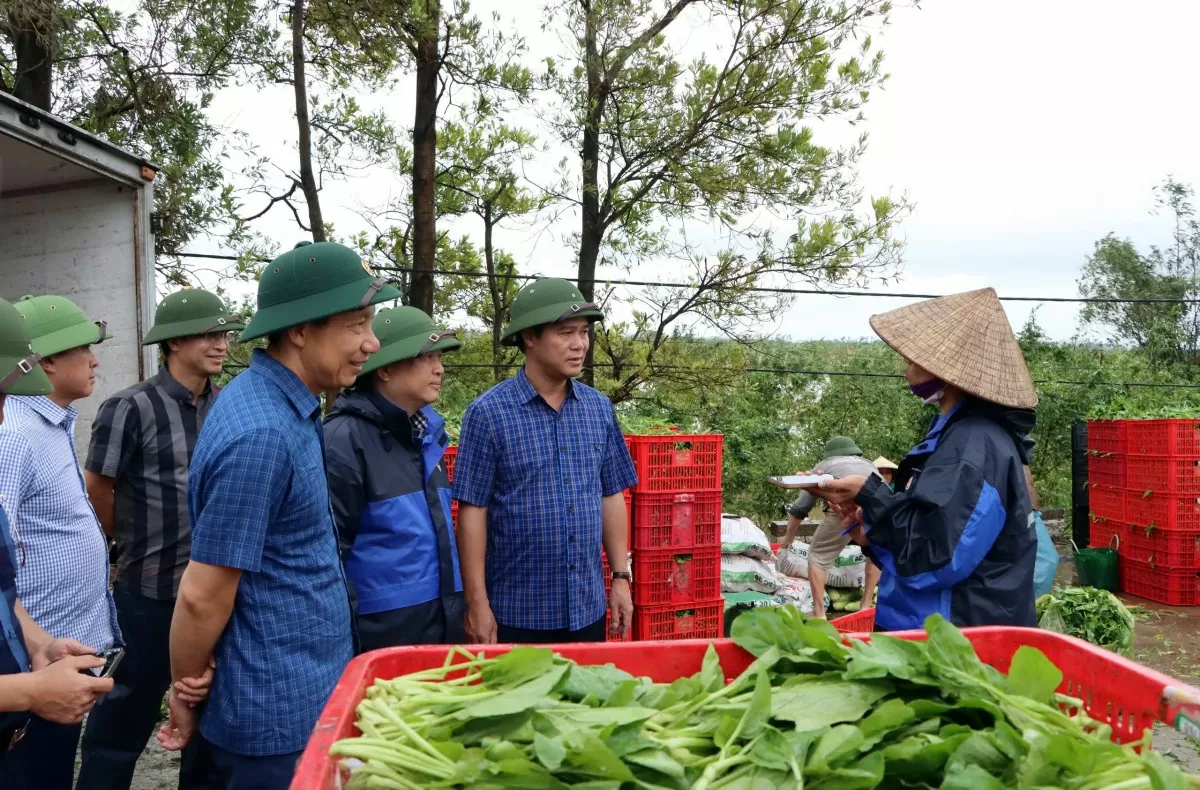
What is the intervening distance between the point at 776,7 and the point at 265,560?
801 cm

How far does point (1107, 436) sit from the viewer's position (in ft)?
29.2

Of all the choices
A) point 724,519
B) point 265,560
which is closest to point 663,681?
point 265,560

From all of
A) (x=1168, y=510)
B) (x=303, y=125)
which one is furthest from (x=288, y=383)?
(x=1168, y=510)

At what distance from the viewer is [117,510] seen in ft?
12.0

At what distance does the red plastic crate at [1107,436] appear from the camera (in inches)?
340

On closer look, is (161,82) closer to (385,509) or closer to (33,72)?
(33,72)

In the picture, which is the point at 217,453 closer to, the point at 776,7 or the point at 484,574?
the point at 484,574

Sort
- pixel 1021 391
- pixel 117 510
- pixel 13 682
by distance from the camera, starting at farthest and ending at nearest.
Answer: pixel 117 510 → pixel 1021 391 → pixel 13 682

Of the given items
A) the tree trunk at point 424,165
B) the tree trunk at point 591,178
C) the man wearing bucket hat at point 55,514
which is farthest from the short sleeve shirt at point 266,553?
the tree trunk at point 591,178

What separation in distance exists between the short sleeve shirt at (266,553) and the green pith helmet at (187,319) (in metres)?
1.78

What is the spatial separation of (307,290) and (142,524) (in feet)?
6.70

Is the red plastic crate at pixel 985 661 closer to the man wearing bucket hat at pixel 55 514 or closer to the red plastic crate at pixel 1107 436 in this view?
the man wearing bucket hat at pixel 55 514

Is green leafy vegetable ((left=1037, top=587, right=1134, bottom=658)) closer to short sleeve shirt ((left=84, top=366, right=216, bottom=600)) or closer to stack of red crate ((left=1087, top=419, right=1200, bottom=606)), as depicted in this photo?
stack of red crate ((left=1087, top=419, right=1200, bottom=606))

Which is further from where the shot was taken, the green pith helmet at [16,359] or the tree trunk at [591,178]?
the tree trunk at [591,178]
